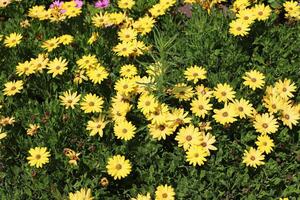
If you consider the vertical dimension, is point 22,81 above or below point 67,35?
below

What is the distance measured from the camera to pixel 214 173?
148 inches

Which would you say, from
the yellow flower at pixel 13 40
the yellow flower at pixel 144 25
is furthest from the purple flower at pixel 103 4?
the yellow flower at pixel 13 40

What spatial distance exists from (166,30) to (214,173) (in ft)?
6.45

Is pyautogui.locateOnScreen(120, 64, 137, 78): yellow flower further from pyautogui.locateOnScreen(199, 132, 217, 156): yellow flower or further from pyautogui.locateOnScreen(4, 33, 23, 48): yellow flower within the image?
pyautogui.locateOnScreen(4, 33, 23, 48): yellow flower

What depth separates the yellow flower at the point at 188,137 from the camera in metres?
3.76

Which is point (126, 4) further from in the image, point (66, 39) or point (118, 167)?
point (118, 167)

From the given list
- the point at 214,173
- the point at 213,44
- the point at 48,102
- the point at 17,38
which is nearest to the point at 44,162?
the point at 48,102

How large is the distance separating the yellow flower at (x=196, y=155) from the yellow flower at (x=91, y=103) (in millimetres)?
901

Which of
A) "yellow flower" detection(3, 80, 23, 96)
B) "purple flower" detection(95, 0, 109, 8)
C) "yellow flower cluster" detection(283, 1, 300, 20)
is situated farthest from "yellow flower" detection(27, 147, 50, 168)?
"yellow flower cluster" detection(283, 1, 300, 20)

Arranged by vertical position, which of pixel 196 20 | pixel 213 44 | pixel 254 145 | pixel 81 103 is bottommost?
pixel 254 145

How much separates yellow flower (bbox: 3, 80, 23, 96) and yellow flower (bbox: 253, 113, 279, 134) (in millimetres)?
2208

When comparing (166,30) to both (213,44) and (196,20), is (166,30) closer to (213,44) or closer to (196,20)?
(196,20)

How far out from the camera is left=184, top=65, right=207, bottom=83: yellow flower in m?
4.22

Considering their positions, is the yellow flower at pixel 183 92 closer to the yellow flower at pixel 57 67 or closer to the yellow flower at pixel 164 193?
the yellow flower at pixel 164 193
